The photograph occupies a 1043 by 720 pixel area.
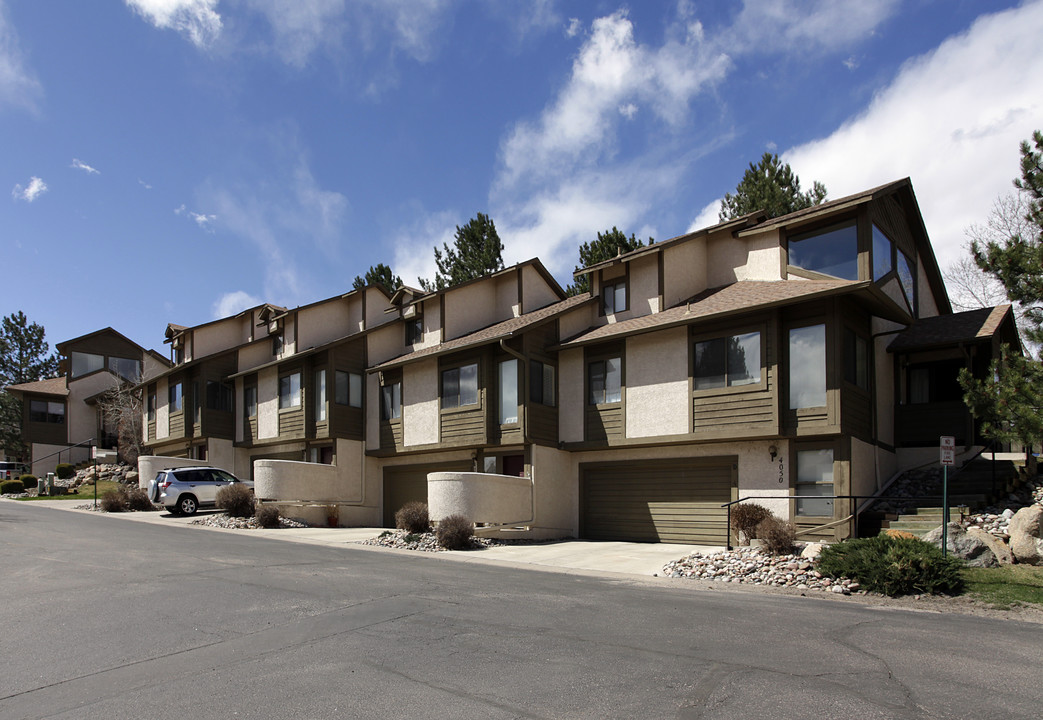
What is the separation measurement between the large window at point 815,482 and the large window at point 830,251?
4470mm

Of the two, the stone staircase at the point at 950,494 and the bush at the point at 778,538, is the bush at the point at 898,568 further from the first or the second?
the stone staircase at the point at 950,494

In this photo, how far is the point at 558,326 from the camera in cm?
2261

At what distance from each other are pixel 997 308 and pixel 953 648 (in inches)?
615

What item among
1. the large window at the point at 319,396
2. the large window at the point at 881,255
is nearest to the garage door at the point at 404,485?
the large window at the point at 319,396

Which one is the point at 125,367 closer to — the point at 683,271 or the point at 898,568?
the point at 683,271

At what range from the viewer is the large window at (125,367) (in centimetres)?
4994

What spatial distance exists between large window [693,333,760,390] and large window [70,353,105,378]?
45.0m

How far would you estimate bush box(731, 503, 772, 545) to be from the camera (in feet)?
54.3

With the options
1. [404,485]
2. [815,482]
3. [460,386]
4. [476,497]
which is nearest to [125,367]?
[404,485]

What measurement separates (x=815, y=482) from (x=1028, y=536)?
14.3 ft

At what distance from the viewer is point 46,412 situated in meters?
47.9

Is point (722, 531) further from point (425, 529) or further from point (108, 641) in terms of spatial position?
point (108, 641)

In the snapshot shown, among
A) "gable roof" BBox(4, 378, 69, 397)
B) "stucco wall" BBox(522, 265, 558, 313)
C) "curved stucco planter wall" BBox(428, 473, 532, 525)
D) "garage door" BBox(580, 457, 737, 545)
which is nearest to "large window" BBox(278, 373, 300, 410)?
"stucco wall" BBox(522, 265, 558, 313)

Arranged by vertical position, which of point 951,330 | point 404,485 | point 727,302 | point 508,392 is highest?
point 727,302
